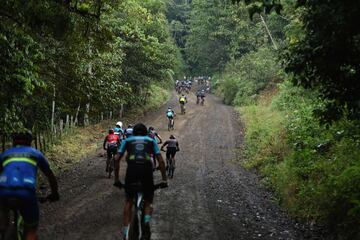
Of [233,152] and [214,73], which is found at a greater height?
[214,73]

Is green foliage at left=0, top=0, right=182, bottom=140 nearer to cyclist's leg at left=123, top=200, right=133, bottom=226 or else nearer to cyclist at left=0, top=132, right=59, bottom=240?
cyclist's leg at left=123, top=200, right=133, bottom=226

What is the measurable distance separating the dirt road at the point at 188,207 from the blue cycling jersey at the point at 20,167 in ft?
12.2

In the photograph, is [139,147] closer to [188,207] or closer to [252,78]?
[188,207]

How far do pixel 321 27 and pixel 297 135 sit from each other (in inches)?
393

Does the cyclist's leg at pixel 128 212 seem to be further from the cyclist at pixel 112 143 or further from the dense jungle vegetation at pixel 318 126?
the cyclist at pixel 112 143

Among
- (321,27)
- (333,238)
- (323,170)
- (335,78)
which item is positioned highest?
(321,27)

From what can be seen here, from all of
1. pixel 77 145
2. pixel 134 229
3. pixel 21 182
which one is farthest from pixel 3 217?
pixel 77 145

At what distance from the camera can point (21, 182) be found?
225 inches

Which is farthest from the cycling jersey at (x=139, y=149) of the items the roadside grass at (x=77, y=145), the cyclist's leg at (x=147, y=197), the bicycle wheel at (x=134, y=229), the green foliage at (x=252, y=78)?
the green foliage at (x=252, y=78)

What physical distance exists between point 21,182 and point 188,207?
7239mm

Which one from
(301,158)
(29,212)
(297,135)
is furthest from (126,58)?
(29,212)

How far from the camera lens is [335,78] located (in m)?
8.37

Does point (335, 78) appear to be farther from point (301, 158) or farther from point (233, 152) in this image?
point (233, 152)

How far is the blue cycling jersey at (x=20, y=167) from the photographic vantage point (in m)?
5.71
